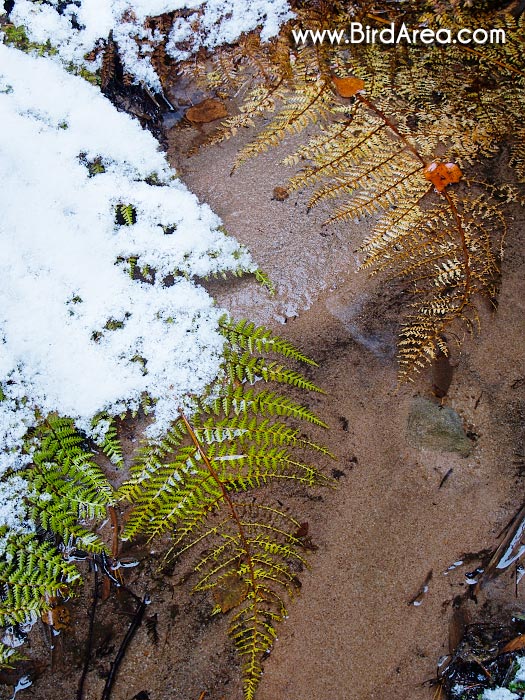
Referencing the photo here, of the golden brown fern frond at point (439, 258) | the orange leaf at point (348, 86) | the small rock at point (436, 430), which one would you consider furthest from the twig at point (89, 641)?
the orange leaf at point (348, 86)

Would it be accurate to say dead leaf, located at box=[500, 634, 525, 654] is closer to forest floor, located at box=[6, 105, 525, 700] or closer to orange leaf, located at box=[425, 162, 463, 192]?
forest floor, located at box=[6, 105, 525, 700]

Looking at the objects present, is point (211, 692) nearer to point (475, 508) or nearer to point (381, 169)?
point (475, 508)

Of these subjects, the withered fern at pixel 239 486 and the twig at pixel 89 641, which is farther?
the withered fern at pixel 239 486

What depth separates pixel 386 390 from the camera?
2443 mm

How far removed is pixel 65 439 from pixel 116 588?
0.69 metres

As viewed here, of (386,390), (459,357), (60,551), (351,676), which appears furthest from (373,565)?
(60,551)

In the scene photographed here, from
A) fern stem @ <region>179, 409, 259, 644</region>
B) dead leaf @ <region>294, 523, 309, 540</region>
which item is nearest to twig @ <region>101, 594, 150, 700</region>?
fern stem @ <region>179, 409, 259, 644</region>

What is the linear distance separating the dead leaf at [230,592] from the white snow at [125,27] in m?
2.65

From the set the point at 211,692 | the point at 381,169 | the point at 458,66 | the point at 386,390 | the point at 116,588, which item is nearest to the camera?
the point at 211,692

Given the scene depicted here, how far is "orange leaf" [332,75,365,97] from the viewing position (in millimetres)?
2857

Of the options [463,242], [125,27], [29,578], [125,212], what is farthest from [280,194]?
[29,578]

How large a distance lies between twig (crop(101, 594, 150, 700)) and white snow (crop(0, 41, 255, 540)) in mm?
714

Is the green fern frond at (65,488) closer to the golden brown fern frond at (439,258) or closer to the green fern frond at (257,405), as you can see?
the green fern frond at (257,405)

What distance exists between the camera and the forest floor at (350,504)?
6.75ft
